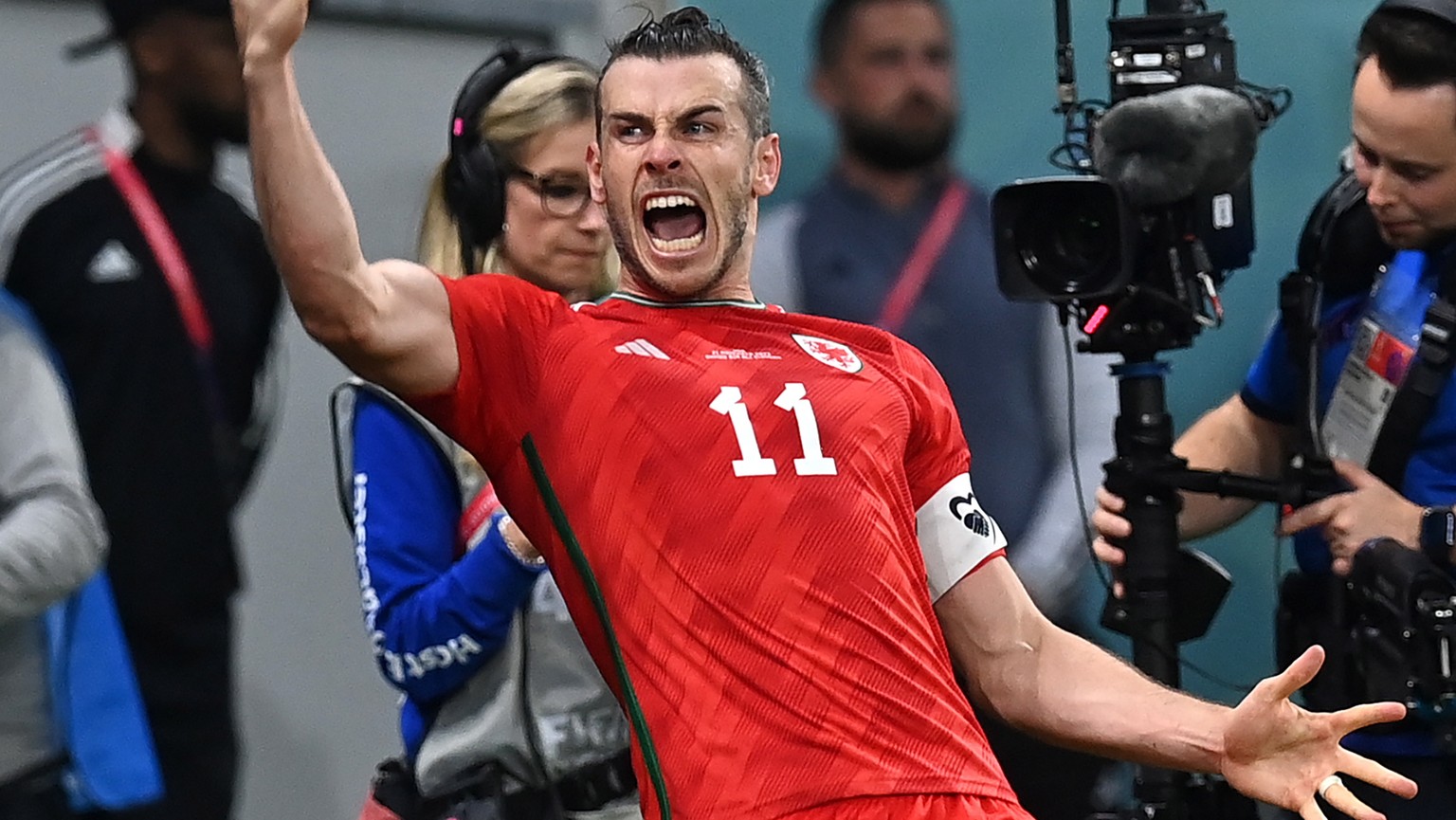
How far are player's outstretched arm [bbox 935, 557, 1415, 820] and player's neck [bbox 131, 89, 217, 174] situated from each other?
1.67 meters

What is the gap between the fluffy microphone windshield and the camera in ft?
10.8

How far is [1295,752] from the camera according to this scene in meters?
2.35

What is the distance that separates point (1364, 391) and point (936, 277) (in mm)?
1314

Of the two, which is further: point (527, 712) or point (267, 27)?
point (527, 712)

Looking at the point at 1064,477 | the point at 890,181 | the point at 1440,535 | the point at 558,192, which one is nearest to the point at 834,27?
the point at 890,181

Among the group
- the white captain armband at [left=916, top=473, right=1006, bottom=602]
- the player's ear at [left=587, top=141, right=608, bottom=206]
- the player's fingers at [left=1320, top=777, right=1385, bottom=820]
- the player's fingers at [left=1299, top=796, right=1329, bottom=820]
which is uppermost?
the player's ear at [left=587, top=141, right=608, bottom=206]

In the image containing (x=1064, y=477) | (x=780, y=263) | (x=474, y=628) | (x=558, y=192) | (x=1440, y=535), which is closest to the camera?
(x=474, y=628)

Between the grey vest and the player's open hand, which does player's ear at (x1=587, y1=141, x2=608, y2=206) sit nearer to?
the grey vest

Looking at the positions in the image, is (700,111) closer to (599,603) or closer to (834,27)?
(599,603)

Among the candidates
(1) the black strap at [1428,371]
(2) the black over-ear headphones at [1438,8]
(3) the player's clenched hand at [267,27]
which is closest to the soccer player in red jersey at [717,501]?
(3) the player's clenched hand at [267,27]

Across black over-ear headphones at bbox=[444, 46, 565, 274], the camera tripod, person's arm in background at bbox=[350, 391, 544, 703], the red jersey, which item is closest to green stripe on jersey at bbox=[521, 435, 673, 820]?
the red jersey

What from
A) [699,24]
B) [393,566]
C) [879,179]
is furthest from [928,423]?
[879,179]

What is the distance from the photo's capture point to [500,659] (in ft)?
9.12

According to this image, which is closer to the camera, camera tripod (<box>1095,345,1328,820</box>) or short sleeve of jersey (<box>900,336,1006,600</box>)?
short sleeve of jersey (<box>900,336,1006,600</box>)
